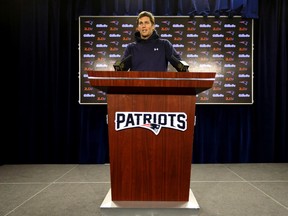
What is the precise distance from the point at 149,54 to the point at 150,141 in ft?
2.35

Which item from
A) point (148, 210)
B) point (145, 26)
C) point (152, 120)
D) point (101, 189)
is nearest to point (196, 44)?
point (145, 26)

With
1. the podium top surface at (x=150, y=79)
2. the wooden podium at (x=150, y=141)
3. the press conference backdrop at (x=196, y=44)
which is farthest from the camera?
the press conference backdrop at (x=196, y=44)

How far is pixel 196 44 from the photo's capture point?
392cm

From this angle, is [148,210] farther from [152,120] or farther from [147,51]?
[147,51]

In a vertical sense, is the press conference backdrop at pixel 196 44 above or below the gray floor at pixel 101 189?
above

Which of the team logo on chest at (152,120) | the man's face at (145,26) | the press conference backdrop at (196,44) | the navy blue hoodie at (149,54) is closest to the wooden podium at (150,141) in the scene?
the team logo on chest at (152,120)

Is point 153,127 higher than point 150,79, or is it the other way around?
point 150,79

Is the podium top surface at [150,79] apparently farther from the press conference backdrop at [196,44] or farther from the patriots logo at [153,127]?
the press conference backdrop at [196,44]

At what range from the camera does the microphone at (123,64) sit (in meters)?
1.61

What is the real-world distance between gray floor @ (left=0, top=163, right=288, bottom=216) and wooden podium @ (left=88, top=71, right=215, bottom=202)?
0.15 meters

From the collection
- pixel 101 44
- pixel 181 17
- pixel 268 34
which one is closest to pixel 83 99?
pixel 101 44

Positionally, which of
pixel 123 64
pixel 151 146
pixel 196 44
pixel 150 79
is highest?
pixel 196 44

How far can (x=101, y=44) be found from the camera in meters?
3.92

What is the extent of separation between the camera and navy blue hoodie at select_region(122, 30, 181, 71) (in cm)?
196
